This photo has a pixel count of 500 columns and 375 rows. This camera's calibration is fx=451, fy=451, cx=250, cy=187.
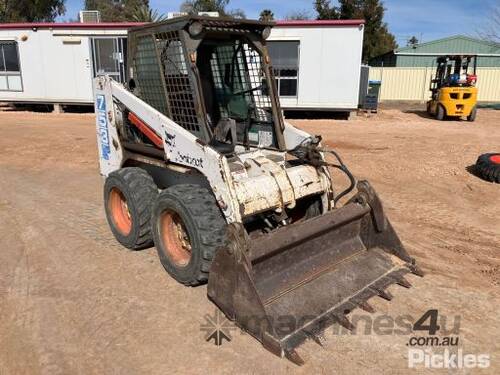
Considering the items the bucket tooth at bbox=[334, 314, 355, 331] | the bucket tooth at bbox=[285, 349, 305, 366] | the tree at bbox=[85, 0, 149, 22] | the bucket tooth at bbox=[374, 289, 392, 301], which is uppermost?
the tree at bbox=[85, 0, 149, 22]

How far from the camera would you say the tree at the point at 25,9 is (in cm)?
3572

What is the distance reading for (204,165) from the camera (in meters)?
3.96

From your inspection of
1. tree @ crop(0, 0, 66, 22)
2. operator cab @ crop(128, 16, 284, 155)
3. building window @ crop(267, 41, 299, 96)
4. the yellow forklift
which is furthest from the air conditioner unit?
tree @ crop(0, 0, 66, 22)

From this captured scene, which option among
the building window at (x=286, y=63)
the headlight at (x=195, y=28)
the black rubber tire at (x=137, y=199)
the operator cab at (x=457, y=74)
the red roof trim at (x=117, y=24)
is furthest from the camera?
the operator cab at (x=457, y=74)

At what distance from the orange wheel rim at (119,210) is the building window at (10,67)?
47.1 ft

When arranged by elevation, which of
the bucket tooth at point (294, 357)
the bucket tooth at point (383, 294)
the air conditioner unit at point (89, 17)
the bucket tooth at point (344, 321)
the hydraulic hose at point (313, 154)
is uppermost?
the air conditioner unit at point (89, 17)

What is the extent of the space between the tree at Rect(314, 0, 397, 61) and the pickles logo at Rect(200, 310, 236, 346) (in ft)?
116

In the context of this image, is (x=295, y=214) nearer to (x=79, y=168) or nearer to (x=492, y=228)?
(x=492, y=228)

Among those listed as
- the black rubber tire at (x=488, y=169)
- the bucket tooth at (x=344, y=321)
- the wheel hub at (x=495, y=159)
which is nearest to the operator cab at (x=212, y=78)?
the bucket tooth at (x=344, y=321)

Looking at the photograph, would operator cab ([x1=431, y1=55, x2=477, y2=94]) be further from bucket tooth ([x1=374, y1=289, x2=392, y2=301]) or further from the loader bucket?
bucket tooth ([x1=374, y1=289, x2=392, y2=301])

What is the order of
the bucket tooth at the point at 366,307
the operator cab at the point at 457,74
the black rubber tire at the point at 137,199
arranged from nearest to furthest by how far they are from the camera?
the bucket tooth at the point at 366,307, the black rubber tire at the point at 137,199, the operator cab at the point at 457,74

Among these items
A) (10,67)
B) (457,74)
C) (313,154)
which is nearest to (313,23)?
(457,74)

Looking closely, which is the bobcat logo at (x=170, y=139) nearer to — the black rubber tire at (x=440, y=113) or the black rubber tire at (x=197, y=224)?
the black rubber tire at (x=197, y=224)

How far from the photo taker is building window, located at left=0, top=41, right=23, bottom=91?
55.4 feet
